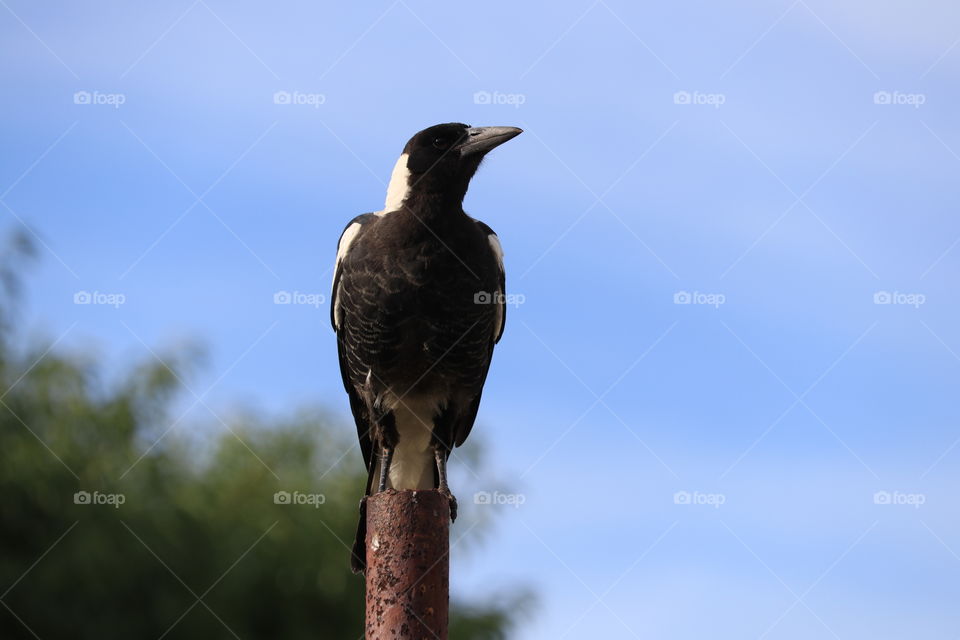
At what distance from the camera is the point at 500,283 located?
4.38m

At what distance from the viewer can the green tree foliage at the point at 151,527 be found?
28.0 feet

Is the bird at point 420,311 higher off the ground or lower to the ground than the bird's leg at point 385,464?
higher

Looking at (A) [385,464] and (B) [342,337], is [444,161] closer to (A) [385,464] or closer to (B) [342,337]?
(B) [342,337]

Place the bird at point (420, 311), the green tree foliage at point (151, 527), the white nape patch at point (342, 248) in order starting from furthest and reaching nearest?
the green tree foliage at point (151, 527), the white nape patch at point (342, 248), the bird at point (420, 311)

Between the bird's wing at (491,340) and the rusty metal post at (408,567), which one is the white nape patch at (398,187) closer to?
the bird's wing at (491,340)

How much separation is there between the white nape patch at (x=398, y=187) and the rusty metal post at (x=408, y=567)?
1.61 m

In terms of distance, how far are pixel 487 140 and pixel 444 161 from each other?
0.20m

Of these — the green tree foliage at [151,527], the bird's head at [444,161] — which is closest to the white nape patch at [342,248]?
the bird's head at [444,161]

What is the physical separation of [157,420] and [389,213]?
629 cm

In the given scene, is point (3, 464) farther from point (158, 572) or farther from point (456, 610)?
point (456, 610)

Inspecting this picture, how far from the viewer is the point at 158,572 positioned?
9.26 metres

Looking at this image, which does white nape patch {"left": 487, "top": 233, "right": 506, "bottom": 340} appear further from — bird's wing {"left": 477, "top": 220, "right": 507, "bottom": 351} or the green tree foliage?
the green tree foliage

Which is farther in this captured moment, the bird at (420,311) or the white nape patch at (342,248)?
the white nape patch at (342,248)

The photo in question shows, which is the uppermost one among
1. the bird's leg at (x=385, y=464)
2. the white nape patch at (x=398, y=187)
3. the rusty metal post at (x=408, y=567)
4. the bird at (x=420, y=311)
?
the white nape patch at (x=398, y=187)
